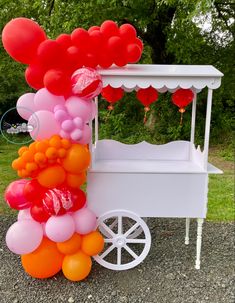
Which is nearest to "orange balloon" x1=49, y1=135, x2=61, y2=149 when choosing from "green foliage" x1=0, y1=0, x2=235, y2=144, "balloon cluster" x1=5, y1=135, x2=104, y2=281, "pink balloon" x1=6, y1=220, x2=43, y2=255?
"balloon cluster" x1=5, y1=135, x2=104, y2=281

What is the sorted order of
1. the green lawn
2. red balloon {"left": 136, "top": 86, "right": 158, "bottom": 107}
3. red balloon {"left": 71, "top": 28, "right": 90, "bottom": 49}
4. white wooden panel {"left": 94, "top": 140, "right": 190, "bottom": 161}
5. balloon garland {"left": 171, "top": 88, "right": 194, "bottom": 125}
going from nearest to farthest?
red balloon {"left": 71, "top": 28, "right": 90, "bottom": 49} → balloon garland {"left": 171, "top": 88, "right": 194, "bottom": 125} → red balloon {"left": 136, "top": 86, "right": 158, "bottom": 107} → white wooden panel {"left": 94, "top": 140, "right": 190, "bottom": 161} → the green lawn

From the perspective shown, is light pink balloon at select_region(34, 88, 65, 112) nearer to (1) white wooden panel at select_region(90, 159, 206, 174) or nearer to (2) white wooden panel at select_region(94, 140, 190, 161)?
(1) white wooden panel at select_region(90, 159, 206, 174)

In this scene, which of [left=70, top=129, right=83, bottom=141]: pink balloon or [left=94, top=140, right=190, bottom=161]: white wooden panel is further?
[left=94, top=140, right=190, bottom=161]: white wooden panel

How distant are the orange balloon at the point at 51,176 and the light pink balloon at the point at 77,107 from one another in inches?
16.6

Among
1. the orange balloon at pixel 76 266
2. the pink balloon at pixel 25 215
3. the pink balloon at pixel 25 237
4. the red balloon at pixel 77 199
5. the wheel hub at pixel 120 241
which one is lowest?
the orange balloon at pixel 76 266

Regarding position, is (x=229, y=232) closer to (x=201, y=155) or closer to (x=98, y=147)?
(x=201, y=155)

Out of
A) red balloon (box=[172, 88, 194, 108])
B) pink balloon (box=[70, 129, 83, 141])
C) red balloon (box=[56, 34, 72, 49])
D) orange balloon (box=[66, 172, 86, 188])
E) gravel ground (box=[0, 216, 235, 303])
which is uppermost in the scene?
red balloon (box=[56, 34, 72, 49])

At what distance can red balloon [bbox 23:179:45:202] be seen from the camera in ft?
9.29

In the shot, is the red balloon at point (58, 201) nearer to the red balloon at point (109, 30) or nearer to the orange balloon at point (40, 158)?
the orange balloon at point (40, 158)

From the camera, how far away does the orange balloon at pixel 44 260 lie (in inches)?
116

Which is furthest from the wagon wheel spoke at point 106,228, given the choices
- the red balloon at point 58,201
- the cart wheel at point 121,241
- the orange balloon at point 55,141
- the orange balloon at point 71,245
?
the orange balloon at point 55,141

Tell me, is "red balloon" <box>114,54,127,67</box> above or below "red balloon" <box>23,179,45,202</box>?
above

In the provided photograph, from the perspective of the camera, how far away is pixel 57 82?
2691mm

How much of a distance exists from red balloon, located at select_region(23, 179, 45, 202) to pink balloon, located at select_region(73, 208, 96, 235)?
1.11 feet
